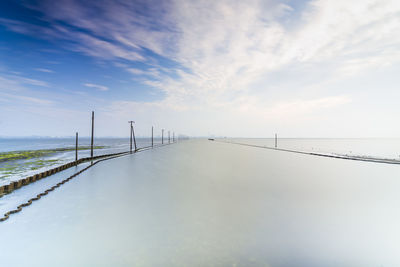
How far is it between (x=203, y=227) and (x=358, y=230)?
17.1ft

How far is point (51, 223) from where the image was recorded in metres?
7.30

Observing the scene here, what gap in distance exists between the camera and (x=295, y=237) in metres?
6.24

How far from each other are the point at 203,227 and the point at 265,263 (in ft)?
8.12

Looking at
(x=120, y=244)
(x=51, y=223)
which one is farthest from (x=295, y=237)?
(x=51, y=223)

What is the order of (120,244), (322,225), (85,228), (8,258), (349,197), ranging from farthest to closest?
1. (349,197)
2. (322,225)
3. (85,228)
4. (120,244)
5. (8,258)

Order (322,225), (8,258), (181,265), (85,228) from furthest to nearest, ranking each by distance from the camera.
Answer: (322,225)
(85,228)
(8,258)
(181,265)

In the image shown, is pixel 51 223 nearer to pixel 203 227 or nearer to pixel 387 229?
pixel 203 227

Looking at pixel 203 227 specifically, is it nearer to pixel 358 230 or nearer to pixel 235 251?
pixel 235 251

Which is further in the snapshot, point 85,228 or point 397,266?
point 85,228

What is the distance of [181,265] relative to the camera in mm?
4727

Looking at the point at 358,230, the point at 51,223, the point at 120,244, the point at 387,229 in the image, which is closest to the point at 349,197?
the point at 387,229

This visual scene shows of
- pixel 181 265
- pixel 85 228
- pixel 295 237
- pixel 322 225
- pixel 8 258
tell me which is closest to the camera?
pixel 181 265

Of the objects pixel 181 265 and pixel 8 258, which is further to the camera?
pixel 8 258

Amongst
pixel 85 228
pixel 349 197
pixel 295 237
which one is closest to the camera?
pixel 295 237
